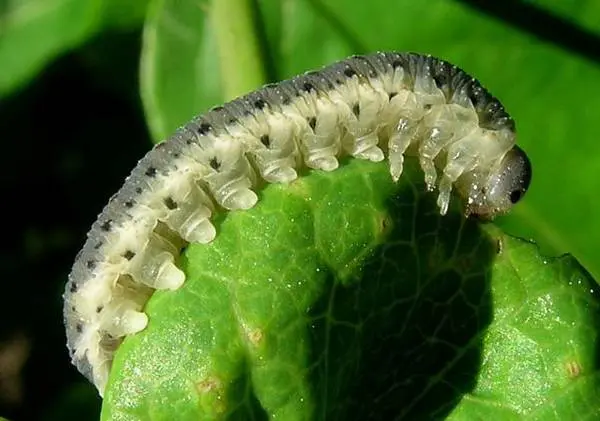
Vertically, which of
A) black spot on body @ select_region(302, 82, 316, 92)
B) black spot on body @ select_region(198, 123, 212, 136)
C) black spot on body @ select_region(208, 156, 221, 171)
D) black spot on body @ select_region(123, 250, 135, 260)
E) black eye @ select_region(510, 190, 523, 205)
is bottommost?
black eye @ select_region(510, 190, 523, 205)

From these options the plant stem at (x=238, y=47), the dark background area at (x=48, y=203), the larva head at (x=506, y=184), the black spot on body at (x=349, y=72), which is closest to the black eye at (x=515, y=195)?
the larva head at (x=506, y=184)

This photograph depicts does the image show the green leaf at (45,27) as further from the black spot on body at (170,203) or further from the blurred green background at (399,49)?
the black spot on body at (170,203)

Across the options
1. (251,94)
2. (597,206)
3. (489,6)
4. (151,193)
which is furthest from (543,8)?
(151,193)

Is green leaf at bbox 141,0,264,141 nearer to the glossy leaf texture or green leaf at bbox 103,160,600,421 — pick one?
the glossy leaf texture

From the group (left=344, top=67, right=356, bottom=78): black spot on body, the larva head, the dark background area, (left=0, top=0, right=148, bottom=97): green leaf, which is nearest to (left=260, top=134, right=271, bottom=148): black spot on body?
(left=344, top=67, right=356, bottom=78): black spot on body

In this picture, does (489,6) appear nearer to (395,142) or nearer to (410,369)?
(395,142)

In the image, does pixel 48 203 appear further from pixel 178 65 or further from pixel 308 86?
pixel 308 86

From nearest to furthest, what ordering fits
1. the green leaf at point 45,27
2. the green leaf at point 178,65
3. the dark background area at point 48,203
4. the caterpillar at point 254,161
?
the caterpillar at point 254,161 < the green leaf at point 178,65 < the green leaf at point 45,27 < the dark background area at point 48,203
